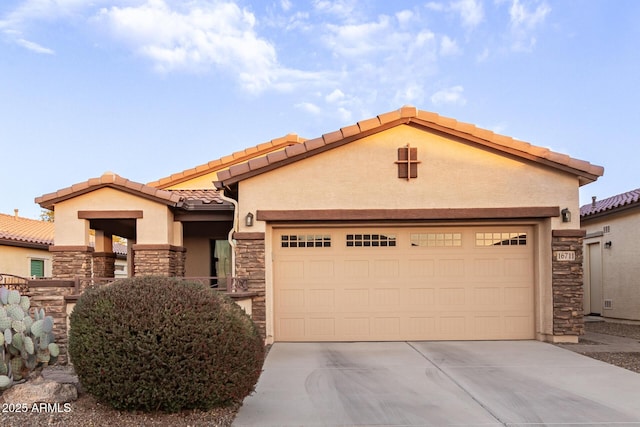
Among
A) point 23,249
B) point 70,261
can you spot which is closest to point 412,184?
point 70,261

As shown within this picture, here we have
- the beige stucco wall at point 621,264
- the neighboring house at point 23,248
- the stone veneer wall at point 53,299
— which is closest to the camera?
the stone veneer wall at point 53,299

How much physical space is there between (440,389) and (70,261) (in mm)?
9013

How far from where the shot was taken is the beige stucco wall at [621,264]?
573 inches

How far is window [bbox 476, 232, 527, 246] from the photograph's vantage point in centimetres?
1086

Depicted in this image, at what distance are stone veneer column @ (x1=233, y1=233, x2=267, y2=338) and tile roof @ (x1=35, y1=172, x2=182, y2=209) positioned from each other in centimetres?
240

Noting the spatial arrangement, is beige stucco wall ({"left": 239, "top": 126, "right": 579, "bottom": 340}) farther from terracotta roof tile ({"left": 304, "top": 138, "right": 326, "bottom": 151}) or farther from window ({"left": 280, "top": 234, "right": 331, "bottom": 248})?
window ({"left": 280, "top": 234, "right": 331, "bottom": 248})

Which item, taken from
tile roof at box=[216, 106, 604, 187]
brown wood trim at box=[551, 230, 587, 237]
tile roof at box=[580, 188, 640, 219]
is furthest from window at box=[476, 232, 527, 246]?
tile roof at box=[580, 188, 640, 219]

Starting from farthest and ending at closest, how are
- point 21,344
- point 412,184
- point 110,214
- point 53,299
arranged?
1. point 110,214
2. point 412,184
3. point 53,299
4. point 21,344

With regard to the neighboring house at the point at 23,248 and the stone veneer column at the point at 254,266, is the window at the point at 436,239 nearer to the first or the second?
the stone veneer column at the point at 254,266

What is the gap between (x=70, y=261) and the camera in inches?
471

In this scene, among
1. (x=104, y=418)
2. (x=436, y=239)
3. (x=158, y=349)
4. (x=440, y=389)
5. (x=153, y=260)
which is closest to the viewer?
(x=158, y=349)

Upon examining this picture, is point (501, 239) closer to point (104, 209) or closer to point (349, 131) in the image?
point (349, 131)

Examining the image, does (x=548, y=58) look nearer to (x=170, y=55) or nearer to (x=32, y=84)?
(x=170, y=55)

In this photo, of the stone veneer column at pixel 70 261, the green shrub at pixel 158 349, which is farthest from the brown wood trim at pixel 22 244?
the green shrub at pixel 158 349
